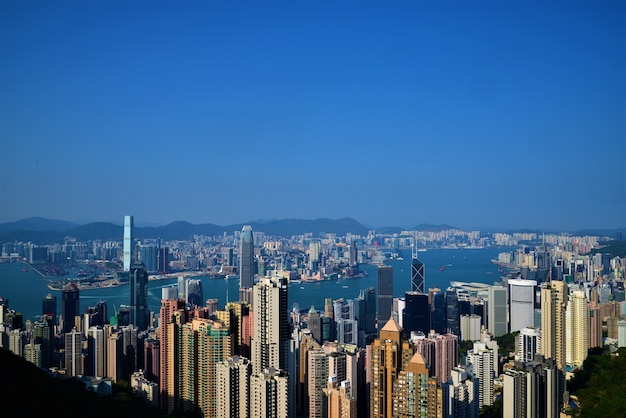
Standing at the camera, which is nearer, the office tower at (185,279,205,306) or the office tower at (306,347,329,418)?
the office tower at (306,347,329,418)

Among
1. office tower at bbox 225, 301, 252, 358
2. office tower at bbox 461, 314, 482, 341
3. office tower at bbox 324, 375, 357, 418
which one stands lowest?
office tower at bbox 461, 314, 482, 341

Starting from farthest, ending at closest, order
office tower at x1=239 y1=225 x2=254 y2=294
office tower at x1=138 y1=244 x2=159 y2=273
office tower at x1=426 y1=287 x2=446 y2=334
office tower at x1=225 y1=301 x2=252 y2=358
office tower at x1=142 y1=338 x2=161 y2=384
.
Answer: office tower at x1=138 y1=244 x2=159 y2=273 → office tower at x1=239 y1=225 x2=254 y2=294 → office tower at x1=426 y1=287 x2=446 y2=334 → office tower at x1=142 y1=338 x2=161 y2=384 → office tower at x1=225 y1=301 x2=252 y2=358

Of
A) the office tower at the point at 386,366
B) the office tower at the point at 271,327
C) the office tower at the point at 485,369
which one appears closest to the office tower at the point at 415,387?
the office tower at the point at 386,366

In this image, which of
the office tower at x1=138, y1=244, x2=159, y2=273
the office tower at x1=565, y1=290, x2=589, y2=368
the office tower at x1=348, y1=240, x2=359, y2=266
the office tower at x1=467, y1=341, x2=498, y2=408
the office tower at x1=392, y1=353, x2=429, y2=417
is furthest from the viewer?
the office tower at x1=348, y1=240, x2=359, y2=266

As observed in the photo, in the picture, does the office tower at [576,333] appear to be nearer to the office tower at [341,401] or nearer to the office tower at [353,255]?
the office tower at [341,401]

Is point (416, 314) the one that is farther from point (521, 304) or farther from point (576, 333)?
point (576, 333)

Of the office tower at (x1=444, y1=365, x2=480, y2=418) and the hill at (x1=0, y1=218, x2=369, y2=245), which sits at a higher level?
the hill at (x1=0, y1=218, x2=369, y2=245)

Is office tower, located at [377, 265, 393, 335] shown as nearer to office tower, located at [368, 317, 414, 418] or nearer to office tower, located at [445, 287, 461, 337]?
office tower, located at [445, 287, 461, 337]

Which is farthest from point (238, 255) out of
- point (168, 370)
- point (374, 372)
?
point (374, 372)

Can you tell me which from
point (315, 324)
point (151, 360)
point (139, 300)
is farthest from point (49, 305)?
point (315, 324)

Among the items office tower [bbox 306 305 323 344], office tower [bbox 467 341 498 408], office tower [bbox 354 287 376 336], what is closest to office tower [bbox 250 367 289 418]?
office tower [bbox 467 341 498 408]
